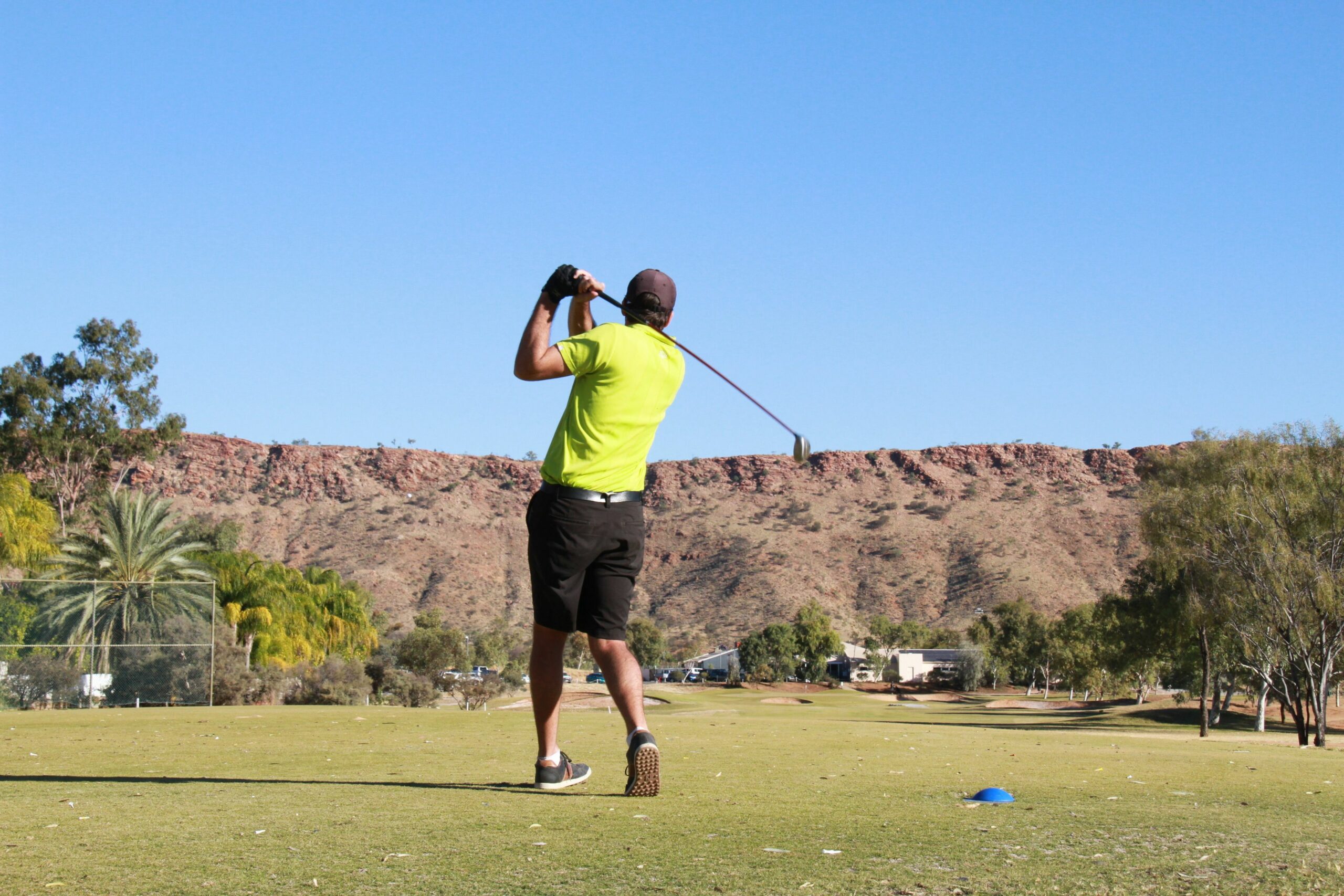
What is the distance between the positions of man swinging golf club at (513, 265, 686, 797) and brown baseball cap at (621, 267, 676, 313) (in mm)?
162

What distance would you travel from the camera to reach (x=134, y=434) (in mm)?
54812

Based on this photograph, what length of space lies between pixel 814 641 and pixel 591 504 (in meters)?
74.6

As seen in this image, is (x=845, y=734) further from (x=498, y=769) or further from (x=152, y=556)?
(x=152, y=556)

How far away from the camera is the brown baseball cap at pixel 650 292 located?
17.7ft

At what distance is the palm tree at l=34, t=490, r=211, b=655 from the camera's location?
23.0 metres

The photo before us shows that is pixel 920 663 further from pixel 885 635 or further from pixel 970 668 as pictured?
pixel 970 668

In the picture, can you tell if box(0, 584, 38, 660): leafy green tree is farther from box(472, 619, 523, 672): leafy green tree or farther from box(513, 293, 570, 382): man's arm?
box(472, 619, 523, 672): leafy green tree

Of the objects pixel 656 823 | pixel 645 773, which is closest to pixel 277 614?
pixel 645 773

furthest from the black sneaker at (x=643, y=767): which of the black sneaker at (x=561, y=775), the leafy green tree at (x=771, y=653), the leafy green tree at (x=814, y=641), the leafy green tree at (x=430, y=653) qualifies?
the leafy green tree at (x=814, y=641)

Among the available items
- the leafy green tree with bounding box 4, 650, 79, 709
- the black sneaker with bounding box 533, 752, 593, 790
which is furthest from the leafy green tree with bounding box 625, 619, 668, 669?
the black sneaker with bounding box 533, 752, 593, 790

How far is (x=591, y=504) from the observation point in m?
4.96

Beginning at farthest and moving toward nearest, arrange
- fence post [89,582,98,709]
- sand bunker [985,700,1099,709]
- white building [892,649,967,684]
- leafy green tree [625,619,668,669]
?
white building [892,649,967,684], leafy green tree [625,619,668,669], sand bunker [985,700,1099,709], fence post [89,582,98,709]

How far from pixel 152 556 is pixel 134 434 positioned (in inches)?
924

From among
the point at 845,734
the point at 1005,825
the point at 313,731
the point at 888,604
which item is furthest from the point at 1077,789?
the point at 888,604
